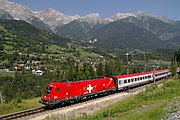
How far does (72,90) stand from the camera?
34688mm

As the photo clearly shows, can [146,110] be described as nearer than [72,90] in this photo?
Yes

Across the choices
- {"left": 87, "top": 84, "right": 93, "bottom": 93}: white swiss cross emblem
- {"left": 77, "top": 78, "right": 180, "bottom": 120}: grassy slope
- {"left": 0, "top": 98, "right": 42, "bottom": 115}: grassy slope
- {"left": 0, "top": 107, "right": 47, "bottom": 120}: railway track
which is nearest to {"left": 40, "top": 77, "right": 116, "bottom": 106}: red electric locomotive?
{"left": 87, "top": 84, "right": 93, "bottom": 93}: white swiss cross emblem

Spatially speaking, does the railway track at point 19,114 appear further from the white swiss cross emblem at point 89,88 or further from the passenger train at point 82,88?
the white swiss cross emblem at point 89,88

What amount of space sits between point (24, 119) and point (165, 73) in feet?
226

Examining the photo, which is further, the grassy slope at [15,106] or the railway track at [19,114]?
the grassy slope at [15,106]

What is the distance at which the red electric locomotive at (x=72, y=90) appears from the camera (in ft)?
103

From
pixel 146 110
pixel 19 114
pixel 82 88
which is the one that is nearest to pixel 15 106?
pixel 19 114

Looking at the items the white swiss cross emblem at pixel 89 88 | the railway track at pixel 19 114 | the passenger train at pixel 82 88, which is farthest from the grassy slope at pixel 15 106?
the white swiss cross emblem at pixel 89 88

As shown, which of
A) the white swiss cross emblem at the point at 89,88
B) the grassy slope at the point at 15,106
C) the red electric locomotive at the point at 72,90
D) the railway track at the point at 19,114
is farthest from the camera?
the white swiss cross emblem at the point at 89,88

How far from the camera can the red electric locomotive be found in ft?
103

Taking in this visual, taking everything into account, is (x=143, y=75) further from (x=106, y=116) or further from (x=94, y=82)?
(x=106, y=116)

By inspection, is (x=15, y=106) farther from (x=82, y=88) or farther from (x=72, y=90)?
(x=82, y=88)

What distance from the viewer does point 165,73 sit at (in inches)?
3396

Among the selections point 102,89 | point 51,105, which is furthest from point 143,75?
point 51,105
